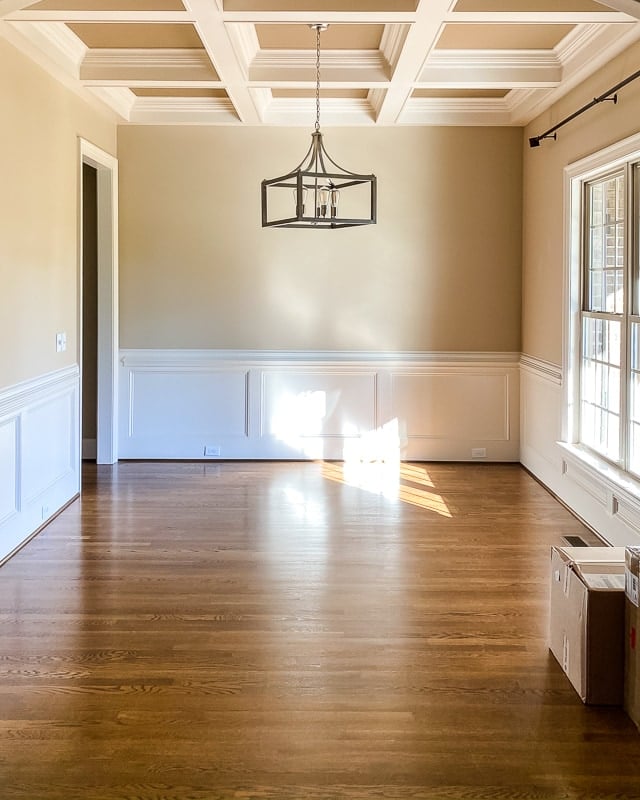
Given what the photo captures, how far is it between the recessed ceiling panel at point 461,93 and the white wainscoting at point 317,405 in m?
2.17

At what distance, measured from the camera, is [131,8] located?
452cm

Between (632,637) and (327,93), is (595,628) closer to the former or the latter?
(632,637)

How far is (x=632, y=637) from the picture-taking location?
9.39ft

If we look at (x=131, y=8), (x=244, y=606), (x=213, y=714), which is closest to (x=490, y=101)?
(x=131, y=8)

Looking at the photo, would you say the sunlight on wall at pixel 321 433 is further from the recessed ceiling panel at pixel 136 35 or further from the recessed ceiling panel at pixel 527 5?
the recessed ceiling panel at pixel 527 5

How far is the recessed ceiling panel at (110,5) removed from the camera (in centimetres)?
433

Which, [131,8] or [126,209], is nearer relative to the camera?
[131,8]

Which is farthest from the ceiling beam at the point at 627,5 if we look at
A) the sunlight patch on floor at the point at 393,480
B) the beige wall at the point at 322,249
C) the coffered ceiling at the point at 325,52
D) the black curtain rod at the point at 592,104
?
the beige wall at the point at 322,249

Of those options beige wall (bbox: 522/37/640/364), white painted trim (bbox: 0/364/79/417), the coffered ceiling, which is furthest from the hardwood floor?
the coffered ceiling

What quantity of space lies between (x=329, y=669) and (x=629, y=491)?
216 centimetres

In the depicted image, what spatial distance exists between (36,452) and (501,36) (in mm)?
3898

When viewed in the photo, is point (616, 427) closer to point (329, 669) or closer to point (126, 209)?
point (329, 669)

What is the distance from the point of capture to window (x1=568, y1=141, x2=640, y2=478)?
4.75 meters

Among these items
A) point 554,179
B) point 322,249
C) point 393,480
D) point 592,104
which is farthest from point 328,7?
point 393,480
